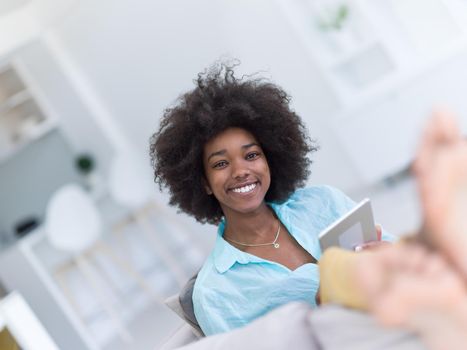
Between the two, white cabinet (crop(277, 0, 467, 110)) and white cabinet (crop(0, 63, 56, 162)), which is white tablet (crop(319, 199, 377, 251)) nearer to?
white cabinet (crop(277, 0, 467, 110))

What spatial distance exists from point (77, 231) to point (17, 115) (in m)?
1.34

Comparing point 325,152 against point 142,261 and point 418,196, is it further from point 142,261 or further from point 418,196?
point 418,196

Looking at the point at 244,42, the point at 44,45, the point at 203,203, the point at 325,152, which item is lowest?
→ the point at 325,152

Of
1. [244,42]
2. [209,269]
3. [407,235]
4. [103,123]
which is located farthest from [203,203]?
[103,123]

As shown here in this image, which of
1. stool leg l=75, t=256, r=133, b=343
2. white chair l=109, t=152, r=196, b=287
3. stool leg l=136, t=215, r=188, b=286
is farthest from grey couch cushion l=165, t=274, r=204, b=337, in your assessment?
stool leg l=136, t=215, r=188, b=286

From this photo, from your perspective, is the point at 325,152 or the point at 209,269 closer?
the point at 209,269

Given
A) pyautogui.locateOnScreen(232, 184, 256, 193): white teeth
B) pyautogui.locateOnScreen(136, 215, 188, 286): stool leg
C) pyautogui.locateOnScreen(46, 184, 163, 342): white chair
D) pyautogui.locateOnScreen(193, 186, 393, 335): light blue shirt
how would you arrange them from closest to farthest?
pyautogui.locateOnScreen(193, 186, 393, 335): light blue shirt < pyautogui.locateOnScreen(232, 184, 256, 193): white teeth < pyautogui.locateOnScreen(46, 184, 163, 342): white chair < pyautogui.locateOnScreen(136, 215, 188, 286): stool leg

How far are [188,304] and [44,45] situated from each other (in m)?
3.97

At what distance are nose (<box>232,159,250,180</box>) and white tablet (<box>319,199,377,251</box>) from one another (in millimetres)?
346

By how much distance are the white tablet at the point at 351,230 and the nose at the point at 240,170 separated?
1.14ft

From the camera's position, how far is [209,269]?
1.86 m

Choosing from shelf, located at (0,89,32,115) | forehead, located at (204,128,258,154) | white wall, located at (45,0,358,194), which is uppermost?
shelf, located at (0,89,32,115)

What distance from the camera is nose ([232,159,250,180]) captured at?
1.85 m

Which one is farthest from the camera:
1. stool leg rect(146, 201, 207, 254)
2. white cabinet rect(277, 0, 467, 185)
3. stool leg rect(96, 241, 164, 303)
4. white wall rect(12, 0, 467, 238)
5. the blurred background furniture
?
stool leg rect(146, 201, 207, 254)
